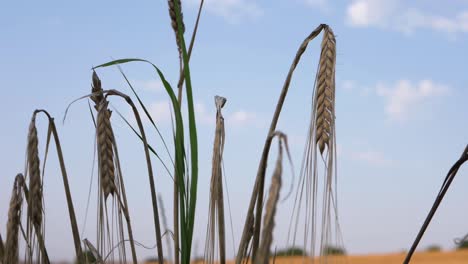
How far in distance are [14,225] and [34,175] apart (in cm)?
22

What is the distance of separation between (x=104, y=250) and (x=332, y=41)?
101 cm

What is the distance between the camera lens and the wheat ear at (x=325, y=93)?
195cm

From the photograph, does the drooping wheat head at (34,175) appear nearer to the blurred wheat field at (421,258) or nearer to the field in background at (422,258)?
the blurred wheat field at (421,258)

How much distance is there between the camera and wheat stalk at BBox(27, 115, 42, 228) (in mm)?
2344

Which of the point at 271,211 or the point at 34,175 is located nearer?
the point at 271,211

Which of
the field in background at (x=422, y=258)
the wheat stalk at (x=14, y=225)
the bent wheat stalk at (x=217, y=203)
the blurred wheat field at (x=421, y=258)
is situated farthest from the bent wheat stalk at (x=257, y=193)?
the field in background at (x=422, y=258)

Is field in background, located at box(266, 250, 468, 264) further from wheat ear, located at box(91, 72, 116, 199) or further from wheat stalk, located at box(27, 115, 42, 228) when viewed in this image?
wheat ear, located at box(91, 72, 116, 199)

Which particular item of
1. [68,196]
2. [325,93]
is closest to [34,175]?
[68,196]

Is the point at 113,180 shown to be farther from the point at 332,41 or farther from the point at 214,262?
the point at 332,41

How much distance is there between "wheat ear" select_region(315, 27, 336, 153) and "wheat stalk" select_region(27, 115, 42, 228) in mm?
1008

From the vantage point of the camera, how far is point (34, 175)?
7.71ft

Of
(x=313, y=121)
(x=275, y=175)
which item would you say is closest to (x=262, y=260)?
(x=275, y=175)

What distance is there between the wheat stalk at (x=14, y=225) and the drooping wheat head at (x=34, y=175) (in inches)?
1.9

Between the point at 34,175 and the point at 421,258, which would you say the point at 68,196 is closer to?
the point at 34,175
